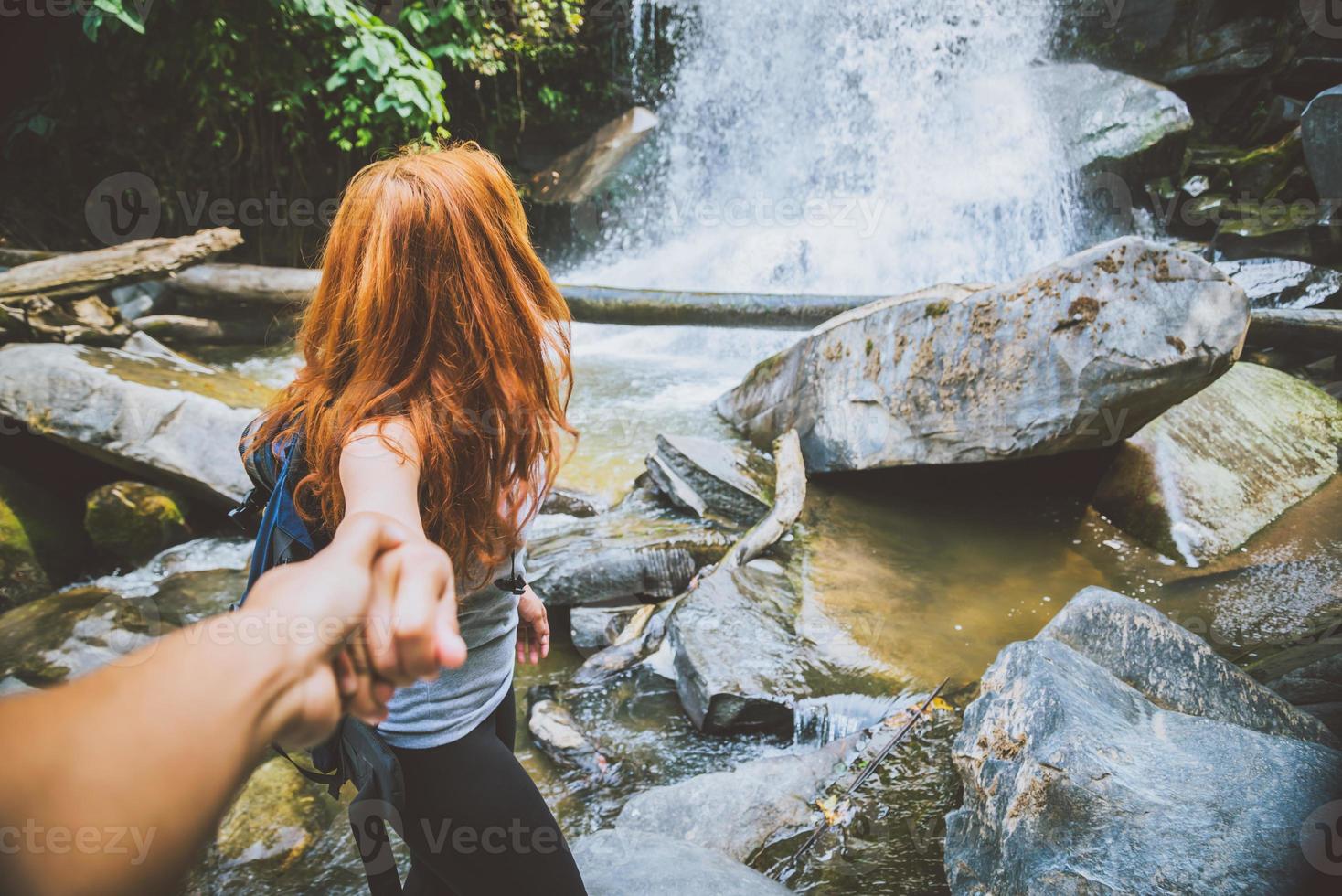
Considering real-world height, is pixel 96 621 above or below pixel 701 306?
below

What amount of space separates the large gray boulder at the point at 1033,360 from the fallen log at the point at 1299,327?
100 inches

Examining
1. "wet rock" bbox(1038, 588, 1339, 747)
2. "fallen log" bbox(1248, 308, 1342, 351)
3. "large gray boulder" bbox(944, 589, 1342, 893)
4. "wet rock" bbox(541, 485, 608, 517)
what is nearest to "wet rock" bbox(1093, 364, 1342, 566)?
"fallen log" bbox(1248, 308, 1342, 351)

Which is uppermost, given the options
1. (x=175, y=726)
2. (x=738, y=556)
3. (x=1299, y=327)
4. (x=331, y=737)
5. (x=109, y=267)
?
(x=109, y=267)

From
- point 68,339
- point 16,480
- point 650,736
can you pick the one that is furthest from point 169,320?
point 650,736

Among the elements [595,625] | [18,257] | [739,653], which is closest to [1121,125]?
[739,653]

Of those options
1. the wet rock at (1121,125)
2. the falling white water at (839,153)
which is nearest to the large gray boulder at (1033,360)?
the falling white water at (839,153)

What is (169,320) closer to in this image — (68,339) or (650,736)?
(68,339)

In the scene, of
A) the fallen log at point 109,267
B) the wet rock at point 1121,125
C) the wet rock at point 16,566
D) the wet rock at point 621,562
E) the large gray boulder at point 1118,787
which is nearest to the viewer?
the large gray boulder at point 1118,787

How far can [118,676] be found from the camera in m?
0.47

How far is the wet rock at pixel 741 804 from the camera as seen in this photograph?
88.2 inches

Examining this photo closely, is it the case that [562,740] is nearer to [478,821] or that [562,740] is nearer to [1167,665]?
[478,821]

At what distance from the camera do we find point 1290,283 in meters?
6.69

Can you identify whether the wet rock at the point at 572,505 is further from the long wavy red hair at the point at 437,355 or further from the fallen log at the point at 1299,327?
the fallen log at the point at 1299,327

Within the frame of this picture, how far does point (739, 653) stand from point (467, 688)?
1.88 m
